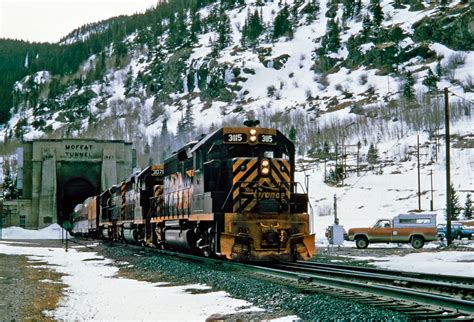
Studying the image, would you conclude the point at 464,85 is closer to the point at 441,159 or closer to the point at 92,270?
the point at 441,159

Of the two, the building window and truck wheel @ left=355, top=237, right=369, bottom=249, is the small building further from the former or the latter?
truck wheel @ left=355, top=237, right=369, bottom=249

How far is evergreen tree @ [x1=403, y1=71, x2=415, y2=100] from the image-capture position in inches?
6811

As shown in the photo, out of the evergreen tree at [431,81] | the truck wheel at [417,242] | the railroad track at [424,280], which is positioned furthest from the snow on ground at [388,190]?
the evergreen tree at [431,81]

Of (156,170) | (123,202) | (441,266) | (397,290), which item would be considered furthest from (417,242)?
(397,290)

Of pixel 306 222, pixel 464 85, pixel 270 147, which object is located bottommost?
pixel 306 222

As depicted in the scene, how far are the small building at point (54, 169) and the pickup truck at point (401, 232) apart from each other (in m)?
41.7

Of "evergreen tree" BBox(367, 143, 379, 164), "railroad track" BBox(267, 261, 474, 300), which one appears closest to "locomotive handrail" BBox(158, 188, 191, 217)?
"railroad track" BBox(267, 261, 474, 300)

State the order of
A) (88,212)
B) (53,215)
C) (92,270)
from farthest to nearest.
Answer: (53,215), (88,212), (92,270)

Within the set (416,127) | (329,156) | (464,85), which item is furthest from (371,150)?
(464,85)

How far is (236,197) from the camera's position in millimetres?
16734

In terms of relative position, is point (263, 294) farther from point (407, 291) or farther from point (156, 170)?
point (156, 170)

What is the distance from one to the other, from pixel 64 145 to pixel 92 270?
57198 mm

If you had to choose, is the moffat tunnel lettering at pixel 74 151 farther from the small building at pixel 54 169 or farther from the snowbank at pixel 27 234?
the snowbank at pixel 27 234

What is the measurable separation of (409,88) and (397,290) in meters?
172
